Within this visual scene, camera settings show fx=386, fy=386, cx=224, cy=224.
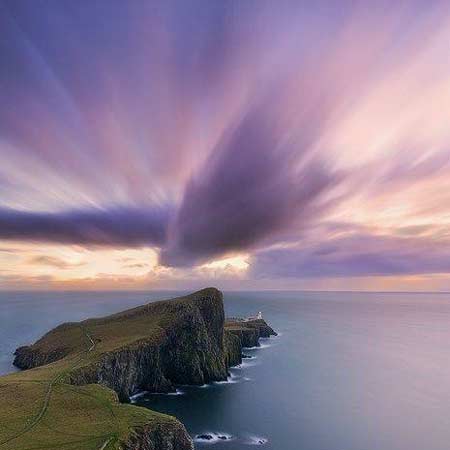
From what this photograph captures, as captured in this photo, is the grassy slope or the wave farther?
the wave

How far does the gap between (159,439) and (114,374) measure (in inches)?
2046

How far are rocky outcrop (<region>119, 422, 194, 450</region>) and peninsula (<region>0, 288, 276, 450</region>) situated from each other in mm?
169

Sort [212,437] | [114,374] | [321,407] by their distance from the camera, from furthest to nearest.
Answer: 1. [321,407]
2. [114,374]
3. [212,437]

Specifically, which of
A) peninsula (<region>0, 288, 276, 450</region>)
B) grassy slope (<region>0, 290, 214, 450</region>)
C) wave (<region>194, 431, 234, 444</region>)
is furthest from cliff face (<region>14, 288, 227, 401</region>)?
wave (<region>194, 431, 234, 444</region>)

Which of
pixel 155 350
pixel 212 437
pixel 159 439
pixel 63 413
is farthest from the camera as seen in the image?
pixel 155 350

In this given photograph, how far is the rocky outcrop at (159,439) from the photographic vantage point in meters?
68.8

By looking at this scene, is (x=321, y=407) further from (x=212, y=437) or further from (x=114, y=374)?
(x=114, y=374)

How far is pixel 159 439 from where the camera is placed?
243ft

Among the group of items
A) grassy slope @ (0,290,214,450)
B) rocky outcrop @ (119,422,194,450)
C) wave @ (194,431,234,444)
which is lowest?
wave @ (194,431,234,444)

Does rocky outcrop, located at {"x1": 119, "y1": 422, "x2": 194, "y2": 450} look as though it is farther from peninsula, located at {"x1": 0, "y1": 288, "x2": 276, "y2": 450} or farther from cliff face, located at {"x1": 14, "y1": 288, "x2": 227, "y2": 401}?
cliff face, located at {"x1": 14, "y1": 288, "x2": 227, "y2": 401}

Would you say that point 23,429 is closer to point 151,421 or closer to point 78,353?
point 151,421

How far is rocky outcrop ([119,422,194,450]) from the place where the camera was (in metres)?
68.8

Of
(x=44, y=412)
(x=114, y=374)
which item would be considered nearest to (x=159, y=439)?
(x=44, y=412)

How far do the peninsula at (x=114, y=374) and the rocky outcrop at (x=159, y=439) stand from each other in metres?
0.17
